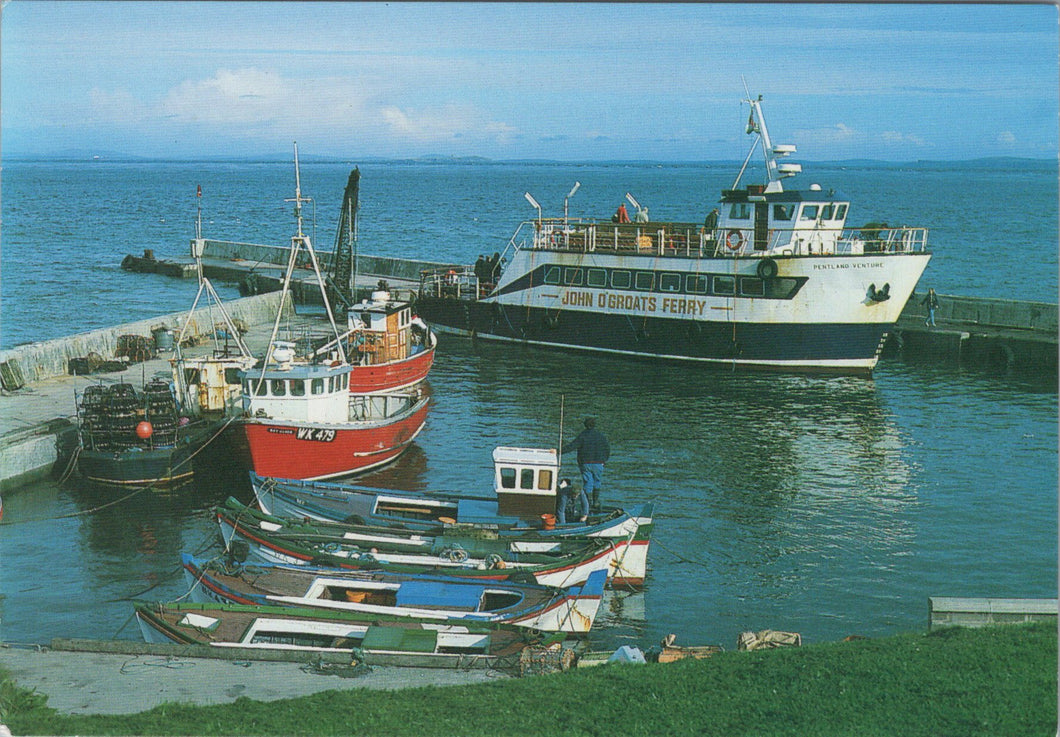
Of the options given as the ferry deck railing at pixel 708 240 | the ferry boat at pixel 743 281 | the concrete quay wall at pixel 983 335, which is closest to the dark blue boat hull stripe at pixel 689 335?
the ferry boat at pixel 743 281

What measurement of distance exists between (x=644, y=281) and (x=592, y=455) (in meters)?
23.4

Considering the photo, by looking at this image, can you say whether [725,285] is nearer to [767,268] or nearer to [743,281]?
[743,281]

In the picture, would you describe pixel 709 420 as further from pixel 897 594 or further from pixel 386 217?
pixel 386 217

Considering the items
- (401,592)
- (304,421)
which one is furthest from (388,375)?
(401,592)

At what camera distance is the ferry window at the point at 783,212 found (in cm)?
4412

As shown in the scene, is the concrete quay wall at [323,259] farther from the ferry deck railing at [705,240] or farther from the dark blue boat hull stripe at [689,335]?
the ferry deck railing at [705,240]

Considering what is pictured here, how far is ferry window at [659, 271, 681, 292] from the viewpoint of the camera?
4525cm

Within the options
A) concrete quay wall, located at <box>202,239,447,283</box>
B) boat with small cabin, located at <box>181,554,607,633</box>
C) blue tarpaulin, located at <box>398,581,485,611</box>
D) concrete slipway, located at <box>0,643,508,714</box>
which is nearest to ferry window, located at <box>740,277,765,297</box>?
concrete quay wall, located at <box>202,239,447,283</box>

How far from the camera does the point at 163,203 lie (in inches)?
7131

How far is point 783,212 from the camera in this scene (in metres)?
44.3

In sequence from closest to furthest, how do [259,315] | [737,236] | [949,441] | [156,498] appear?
1. [156,498]
2. [949,441]
3. [737,236]
4. [259,315]

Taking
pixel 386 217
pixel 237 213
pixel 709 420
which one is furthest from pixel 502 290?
pixel 237 213

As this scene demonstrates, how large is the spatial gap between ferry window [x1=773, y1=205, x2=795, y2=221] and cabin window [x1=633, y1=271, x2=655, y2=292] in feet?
19.3

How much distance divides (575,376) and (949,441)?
16.0 m
